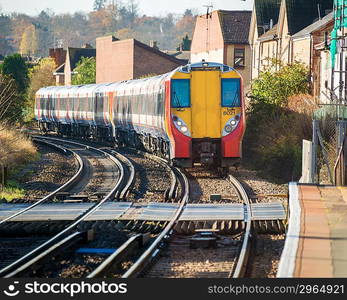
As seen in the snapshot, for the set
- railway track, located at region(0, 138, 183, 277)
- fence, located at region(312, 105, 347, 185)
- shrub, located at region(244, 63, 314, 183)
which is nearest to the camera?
railway track, located at region(0, 138, 183, 277)

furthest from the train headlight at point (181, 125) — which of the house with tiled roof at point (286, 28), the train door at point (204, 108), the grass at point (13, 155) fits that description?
the house with tiled roof at point (286, 28)

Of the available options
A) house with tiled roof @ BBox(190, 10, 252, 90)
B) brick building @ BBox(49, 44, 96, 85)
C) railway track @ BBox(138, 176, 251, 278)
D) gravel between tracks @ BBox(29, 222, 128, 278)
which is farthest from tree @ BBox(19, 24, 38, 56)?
railway track @ BBox(138, 176, 251, 278)

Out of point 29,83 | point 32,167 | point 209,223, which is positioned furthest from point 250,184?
point 29,83

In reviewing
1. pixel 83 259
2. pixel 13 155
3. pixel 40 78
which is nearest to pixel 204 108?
pixel 13 155

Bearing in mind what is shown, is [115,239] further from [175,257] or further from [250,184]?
[250,184]

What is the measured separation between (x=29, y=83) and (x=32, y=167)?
58519 millimetres

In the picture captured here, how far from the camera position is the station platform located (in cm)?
919

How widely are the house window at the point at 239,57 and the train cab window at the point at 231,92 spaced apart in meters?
35.1

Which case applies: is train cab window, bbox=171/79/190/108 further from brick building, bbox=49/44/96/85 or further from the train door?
brick building, bbox=49/44/96/85

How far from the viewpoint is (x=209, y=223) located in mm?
14453

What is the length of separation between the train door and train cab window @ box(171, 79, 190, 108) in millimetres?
129

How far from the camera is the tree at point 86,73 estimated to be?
265ft

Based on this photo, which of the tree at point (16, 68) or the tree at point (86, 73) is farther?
the tree at point (86, 73)

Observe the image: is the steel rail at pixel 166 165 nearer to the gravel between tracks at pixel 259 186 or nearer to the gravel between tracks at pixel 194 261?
the gravel between tracks at pixel 259 186
